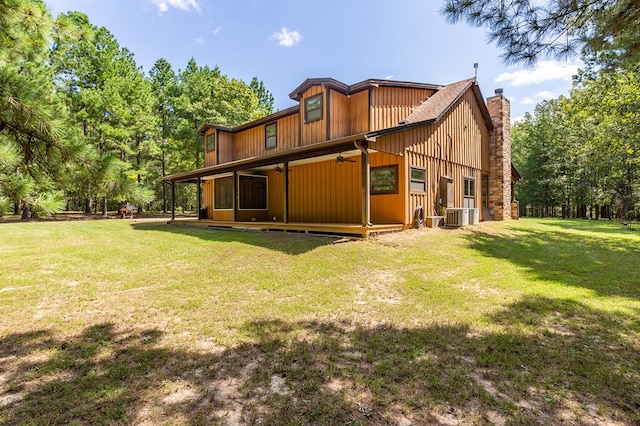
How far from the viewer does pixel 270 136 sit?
52.1 feet

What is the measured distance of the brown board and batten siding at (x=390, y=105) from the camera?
11.7 metres

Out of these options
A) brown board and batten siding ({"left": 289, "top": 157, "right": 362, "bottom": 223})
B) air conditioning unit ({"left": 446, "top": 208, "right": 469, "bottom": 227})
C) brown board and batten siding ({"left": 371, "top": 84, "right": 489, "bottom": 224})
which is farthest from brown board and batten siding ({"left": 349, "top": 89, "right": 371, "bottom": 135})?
air conditioning unit ({"left": 446, "top": 208, "right": 469, "bottom": 227})

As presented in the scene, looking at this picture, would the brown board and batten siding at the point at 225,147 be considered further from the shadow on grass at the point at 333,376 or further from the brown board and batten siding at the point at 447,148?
the shadow on grass at the point at 333,376

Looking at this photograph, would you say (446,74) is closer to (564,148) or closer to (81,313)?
(81,313)

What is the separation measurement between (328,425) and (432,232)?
8818 mm

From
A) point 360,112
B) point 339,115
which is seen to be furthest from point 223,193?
point 360,112

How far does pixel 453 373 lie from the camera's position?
268 cm

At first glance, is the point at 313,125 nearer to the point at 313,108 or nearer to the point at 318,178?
the point at 313,108

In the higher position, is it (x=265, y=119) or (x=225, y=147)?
(x=265, y=119)

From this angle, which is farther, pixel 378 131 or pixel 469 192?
pixel 469 192

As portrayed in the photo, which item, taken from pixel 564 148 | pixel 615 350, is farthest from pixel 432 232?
pixel 564 148

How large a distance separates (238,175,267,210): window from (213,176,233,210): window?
0.70m

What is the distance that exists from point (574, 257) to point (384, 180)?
230 inches

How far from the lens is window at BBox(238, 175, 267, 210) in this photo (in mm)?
15070
